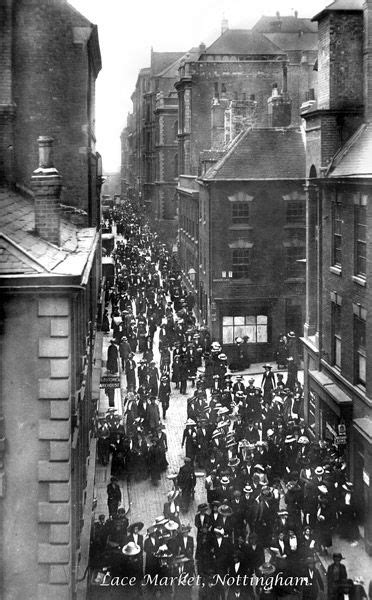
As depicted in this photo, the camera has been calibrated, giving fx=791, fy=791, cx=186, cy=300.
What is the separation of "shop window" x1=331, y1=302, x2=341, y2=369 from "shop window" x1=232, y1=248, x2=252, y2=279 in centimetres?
1552

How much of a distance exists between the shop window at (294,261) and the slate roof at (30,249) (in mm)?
23481

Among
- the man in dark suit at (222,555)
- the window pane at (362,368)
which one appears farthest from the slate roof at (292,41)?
the man in dark suit at (222,555)

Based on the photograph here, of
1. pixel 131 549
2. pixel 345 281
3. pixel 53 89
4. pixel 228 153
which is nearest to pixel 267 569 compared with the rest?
pixel 131 549

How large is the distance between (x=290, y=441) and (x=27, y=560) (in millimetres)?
10904

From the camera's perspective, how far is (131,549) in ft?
51.0

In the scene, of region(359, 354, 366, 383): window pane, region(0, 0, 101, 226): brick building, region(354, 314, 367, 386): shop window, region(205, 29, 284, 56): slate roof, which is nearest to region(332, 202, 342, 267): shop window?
region(354, 314, 367, 386): shop window

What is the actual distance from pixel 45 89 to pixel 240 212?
1930cm

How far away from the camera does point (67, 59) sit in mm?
23188

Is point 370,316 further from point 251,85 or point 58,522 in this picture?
point 251,85

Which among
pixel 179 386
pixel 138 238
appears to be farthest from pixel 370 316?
pixel 138 238

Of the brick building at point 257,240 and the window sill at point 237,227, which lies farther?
the window sill at point 237,227

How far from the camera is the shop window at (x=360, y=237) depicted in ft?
73.0

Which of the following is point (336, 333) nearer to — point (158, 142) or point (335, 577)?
point (335, 577)

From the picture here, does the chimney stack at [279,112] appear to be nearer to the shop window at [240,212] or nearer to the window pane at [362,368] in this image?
the shop window at [240,212]
